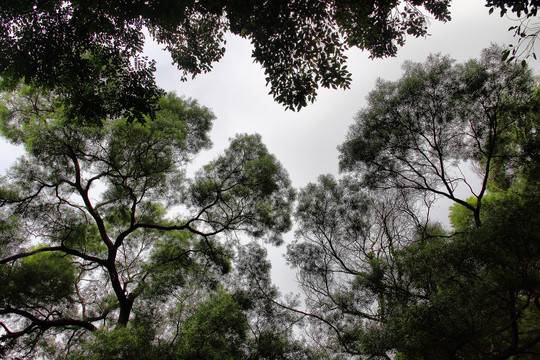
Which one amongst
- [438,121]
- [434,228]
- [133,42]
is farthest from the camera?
[434,228]

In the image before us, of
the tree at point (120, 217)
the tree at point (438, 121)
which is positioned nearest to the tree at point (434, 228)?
the tree at point (438, 121)

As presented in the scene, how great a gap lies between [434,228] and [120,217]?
14.9 m

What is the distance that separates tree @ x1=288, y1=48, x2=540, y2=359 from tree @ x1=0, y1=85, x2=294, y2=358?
3381mm

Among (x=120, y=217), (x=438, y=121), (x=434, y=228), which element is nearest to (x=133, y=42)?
(x=120, y=217)

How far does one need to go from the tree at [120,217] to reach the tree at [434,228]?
3.38 metres

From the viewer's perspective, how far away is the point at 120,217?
1056cm

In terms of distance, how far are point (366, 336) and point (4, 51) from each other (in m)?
10.3

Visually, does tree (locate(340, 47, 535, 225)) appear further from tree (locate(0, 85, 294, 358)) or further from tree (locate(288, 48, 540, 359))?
tree (locate(0, 85, 294, 358))

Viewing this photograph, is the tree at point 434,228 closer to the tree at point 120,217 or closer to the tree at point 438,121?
the tree at point 438,121

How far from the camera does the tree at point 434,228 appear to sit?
19.3 ft

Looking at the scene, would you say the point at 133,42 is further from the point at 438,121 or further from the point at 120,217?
the point at 438,121

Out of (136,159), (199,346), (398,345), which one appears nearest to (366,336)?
(398,345)

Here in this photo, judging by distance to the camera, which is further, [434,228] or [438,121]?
[434,228]

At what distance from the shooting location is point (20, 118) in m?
10.0
